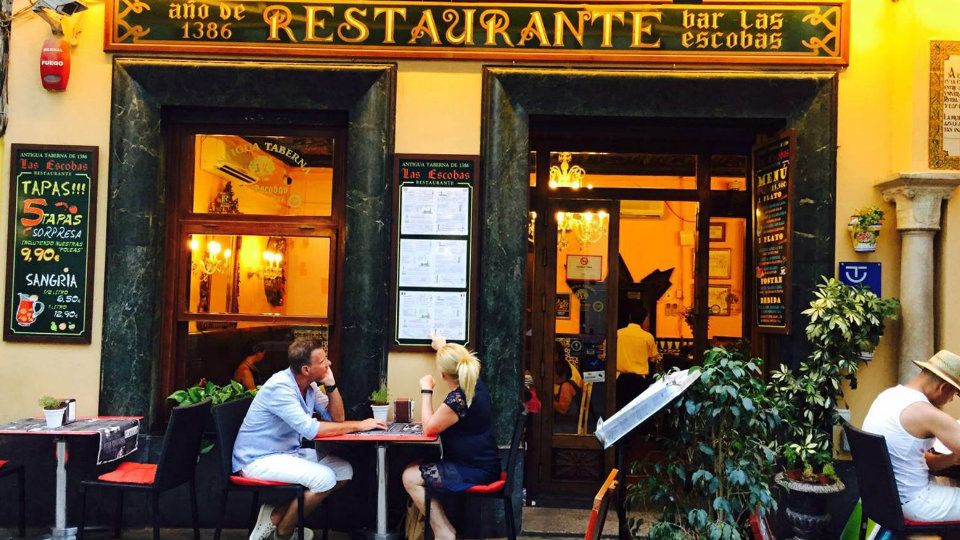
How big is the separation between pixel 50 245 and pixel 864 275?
239 inches

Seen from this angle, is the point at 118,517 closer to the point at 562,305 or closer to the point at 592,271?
the point at 562,305

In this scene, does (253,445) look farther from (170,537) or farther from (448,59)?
(448,59)

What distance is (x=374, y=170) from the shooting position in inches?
248

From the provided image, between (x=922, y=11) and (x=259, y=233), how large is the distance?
203 inches

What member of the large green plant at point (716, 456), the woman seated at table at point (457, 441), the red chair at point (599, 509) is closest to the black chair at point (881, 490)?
the large green plant at point (716, 456)

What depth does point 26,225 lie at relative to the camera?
6375 mm

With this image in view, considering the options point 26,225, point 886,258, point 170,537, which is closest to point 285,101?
point 26,225

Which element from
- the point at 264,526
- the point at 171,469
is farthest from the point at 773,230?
the point at 171,469

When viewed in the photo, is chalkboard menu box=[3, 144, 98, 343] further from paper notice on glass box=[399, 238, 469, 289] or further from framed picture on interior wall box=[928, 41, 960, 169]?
framed picture on interior wall box=[928, 41, 960, 169]

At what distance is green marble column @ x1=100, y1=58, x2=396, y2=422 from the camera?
6.32 m

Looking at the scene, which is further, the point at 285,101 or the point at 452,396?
the point at 285,101

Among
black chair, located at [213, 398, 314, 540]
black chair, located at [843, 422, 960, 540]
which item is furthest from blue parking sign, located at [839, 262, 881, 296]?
black chair, located at [213, 398, 314, 540]

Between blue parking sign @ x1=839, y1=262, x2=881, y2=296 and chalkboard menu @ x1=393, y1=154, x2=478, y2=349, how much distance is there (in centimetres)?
276

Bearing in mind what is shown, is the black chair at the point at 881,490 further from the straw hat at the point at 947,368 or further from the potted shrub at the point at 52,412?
the potted shrub at the point at 52,412
